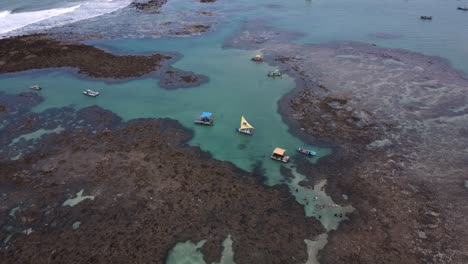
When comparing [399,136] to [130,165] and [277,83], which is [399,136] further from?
[130,165]

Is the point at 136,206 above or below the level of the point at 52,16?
below

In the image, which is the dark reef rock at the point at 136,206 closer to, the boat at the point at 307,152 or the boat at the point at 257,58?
the boat at the point at 307,152

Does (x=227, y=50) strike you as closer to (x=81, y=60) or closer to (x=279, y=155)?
(x=81, y=60)

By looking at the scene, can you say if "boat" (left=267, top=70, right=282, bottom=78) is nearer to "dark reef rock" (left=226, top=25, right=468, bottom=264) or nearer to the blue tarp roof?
"dark reef rock" (left=226, top=25, right=468, bottom=264)

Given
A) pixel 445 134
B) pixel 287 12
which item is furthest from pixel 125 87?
pixel 287 12

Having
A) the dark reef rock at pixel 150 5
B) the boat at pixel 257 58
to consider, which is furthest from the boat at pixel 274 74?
the dark reef rock at pixel 150 5

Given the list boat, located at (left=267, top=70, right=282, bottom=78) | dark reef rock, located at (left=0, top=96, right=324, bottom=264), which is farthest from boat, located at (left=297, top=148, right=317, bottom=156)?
boat, located at (left=267, top=70, right=282, bottom=78)

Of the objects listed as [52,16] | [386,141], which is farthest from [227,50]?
[52,16]
